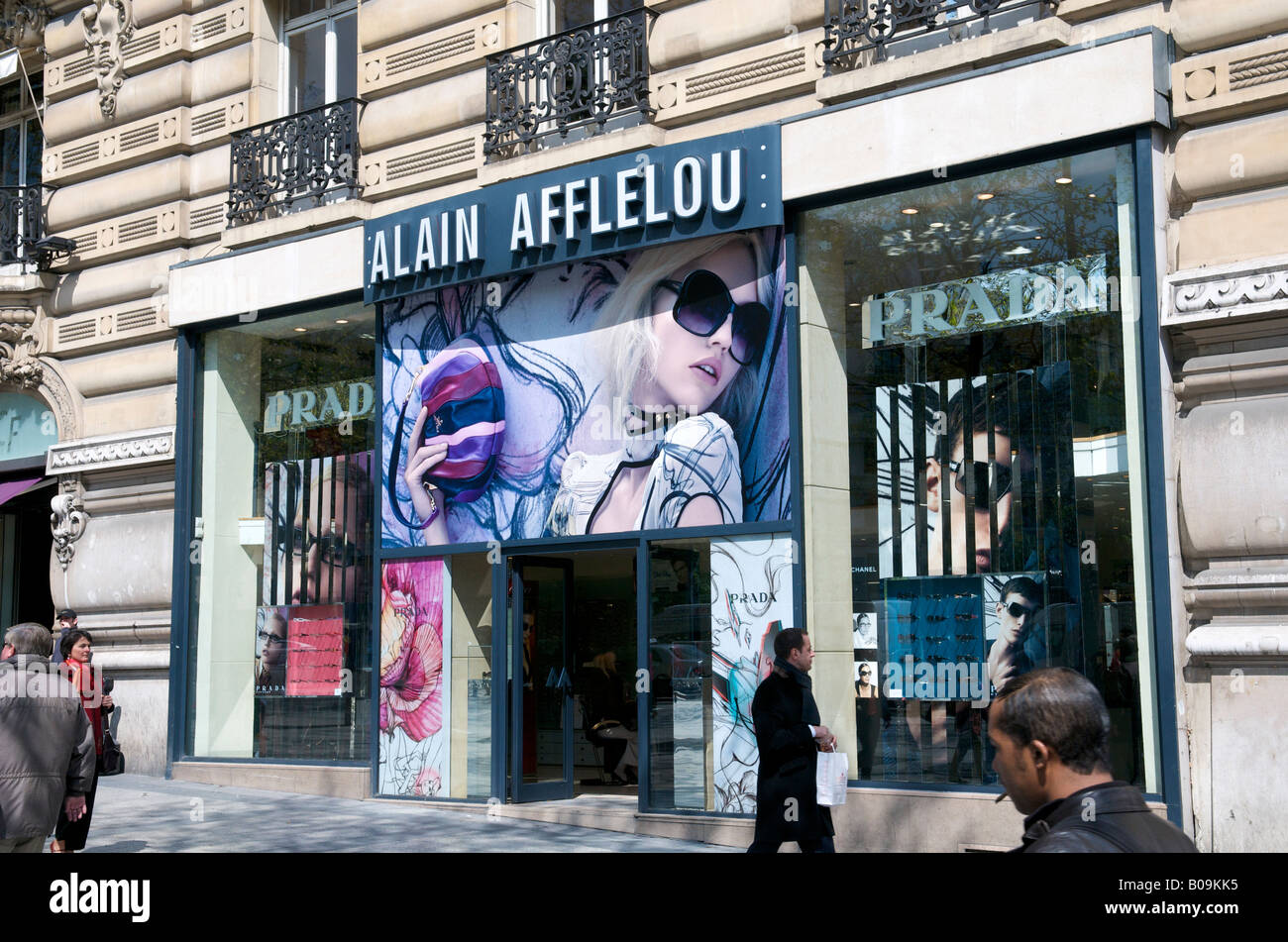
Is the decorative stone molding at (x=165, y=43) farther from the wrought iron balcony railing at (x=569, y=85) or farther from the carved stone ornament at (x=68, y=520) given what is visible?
the carved stone ornament at (x=68, y=520)

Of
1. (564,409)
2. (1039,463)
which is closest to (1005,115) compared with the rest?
(1039,463)

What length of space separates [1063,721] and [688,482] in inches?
323

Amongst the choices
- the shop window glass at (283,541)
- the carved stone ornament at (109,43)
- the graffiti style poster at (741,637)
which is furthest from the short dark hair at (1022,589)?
the carved stone ornament at (109,43)

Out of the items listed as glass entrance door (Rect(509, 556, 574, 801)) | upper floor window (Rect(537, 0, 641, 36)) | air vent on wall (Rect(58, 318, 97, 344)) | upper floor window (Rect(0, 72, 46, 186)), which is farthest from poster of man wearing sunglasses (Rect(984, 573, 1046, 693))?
upper floor window (Rect(0, 72, 46, 186))

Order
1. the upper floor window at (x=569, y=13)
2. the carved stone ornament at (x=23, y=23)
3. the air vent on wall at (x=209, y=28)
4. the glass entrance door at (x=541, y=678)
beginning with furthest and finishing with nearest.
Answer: the carved stone ornament at (x=23, y=23) → the air vent on wall at (x=209, y=28) → the upper floor window at (x=569, y=13) → the glass entrance door at (x=541, y=678)

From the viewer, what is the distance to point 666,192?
1108cm

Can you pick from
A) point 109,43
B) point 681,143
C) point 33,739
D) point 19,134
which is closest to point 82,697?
point 33,739

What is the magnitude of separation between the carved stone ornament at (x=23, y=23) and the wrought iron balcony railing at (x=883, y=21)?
10.7 meters

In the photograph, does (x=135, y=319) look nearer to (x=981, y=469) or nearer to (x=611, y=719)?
(x=611, y=719)

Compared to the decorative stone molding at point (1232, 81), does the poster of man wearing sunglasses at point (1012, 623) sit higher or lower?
lower

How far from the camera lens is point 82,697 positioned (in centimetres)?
916

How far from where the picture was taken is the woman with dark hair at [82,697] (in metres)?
8.01

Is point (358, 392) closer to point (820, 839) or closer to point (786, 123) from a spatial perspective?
point (786, 123)
